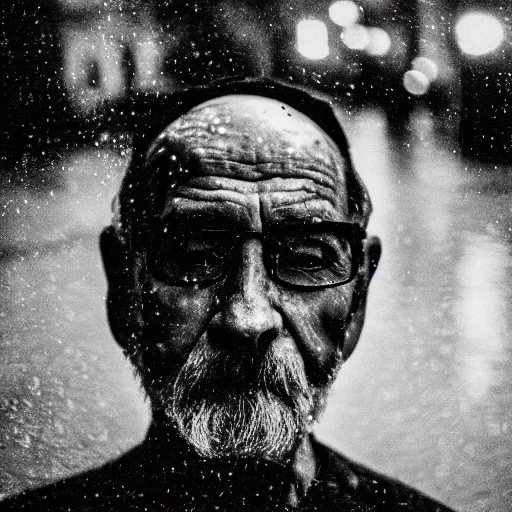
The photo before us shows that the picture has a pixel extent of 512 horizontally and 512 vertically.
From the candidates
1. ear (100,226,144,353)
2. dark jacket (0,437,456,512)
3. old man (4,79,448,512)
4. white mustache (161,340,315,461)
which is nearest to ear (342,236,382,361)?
old man (4,79,448,512)

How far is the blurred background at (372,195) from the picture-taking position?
2.45ft

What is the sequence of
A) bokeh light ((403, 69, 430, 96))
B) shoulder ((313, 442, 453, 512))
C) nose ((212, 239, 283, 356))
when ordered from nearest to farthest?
nose ((212, 239, 283, 356))
shoulder ((313, 442, 453, 512))
bokeh light ((403, 69, 430, 96))

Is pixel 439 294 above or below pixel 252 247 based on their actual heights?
below

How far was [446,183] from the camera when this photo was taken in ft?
2.86

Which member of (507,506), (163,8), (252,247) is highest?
(163,8)

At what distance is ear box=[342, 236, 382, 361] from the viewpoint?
0.77 metres

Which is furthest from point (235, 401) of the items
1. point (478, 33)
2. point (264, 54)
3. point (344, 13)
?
point (478, 33)

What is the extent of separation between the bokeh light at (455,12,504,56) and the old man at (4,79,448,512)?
0.34 metres

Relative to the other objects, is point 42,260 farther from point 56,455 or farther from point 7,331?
point 56,455

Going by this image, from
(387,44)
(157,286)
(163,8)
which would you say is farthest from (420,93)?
(157,286)

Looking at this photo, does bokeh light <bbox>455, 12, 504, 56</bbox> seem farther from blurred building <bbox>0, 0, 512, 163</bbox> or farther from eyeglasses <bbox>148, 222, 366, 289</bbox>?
eyeglasses <bbox>148, 222, 366, 289</bbox>

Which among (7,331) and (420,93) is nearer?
(7,331)

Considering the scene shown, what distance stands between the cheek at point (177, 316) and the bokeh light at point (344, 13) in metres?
0.53

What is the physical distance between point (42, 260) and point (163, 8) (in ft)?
1.55
